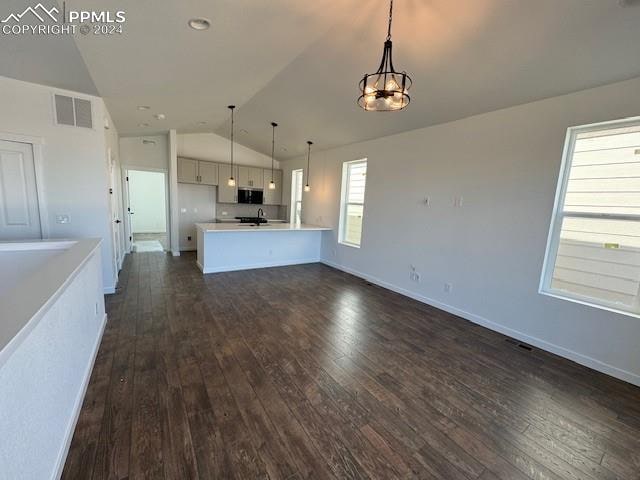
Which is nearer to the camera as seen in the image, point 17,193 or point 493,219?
point 17,193

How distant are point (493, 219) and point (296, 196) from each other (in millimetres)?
5188

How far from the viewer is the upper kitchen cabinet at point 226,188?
703 centimetres

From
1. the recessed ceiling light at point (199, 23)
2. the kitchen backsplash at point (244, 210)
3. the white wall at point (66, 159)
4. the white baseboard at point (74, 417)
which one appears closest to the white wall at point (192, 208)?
the kitchen backsplash at point (244, 210)

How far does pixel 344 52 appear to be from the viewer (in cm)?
296

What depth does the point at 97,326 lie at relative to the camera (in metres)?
2.62

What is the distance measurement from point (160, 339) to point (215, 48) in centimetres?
298

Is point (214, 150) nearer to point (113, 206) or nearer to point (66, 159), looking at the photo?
point (113, 206)

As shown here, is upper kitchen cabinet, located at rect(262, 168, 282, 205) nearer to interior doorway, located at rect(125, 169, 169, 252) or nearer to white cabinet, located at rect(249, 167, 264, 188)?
white cabinet, located at rect(249, 167, 264, 188)

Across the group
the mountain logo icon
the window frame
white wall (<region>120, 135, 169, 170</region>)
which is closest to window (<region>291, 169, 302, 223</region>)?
the window frame

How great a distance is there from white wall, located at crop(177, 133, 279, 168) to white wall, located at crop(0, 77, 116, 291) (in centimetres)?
321

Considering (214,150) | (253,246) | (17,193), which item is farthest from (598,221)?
(214,150)

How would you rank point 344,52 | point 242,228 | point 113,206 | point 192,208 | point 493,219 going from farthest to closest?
point 192,208
point 242,228
point 113,206
point 493,219
point 344,52

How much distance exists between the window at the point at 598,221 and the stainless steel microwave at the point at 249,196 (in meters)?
6.46

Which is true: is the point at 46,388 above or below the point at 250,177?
below
